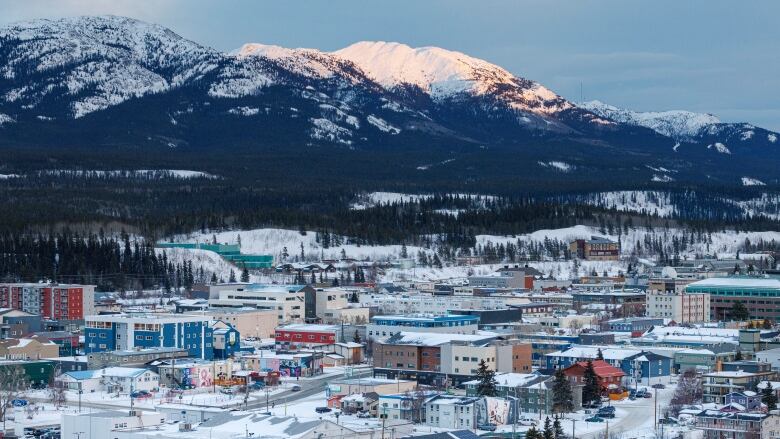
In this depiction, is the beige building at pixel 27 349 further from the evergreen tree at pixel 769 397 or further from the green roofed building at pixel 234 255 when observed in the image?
the green roofed building at pixel 234 255

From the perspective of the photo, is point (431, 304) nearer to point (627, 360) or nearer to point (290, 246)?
point (627, 360)

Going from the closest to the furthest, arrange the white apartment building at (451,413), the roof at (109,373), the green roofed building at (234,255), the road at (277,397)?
1. the white apartment building at (451,413)
2. the road at (277,397)
3. the roof at (109,373)
4. the green roofed building at (234,255)

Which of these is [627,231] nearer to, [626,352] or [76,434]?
[626,352]

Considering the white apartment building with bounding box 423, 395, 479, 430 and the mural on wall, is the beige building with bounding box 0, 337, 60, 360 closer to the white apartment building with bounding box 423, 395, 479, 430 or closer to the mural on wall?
the white apartment building with bounding box 423, 395, 479, 430

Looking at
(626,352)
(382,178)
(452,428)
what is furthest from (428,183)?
(452,428)

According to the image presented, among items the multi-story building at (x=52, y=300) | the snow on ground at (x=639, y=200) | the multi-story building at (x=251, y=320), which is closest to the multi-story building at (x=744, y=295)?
the multi-story building at (x=251, y=320)

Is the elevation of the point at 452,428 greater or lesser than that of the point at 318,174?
lesser

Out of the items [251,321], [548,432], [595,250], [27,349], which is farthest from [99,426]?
[595,250]

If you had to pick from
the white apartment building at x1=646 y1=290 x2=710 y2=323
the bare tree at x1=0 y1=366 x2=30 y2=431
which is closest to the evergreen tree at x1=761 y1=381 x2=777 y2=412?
the bare tree at x1=0 y1=366 x2=30 y2=431
